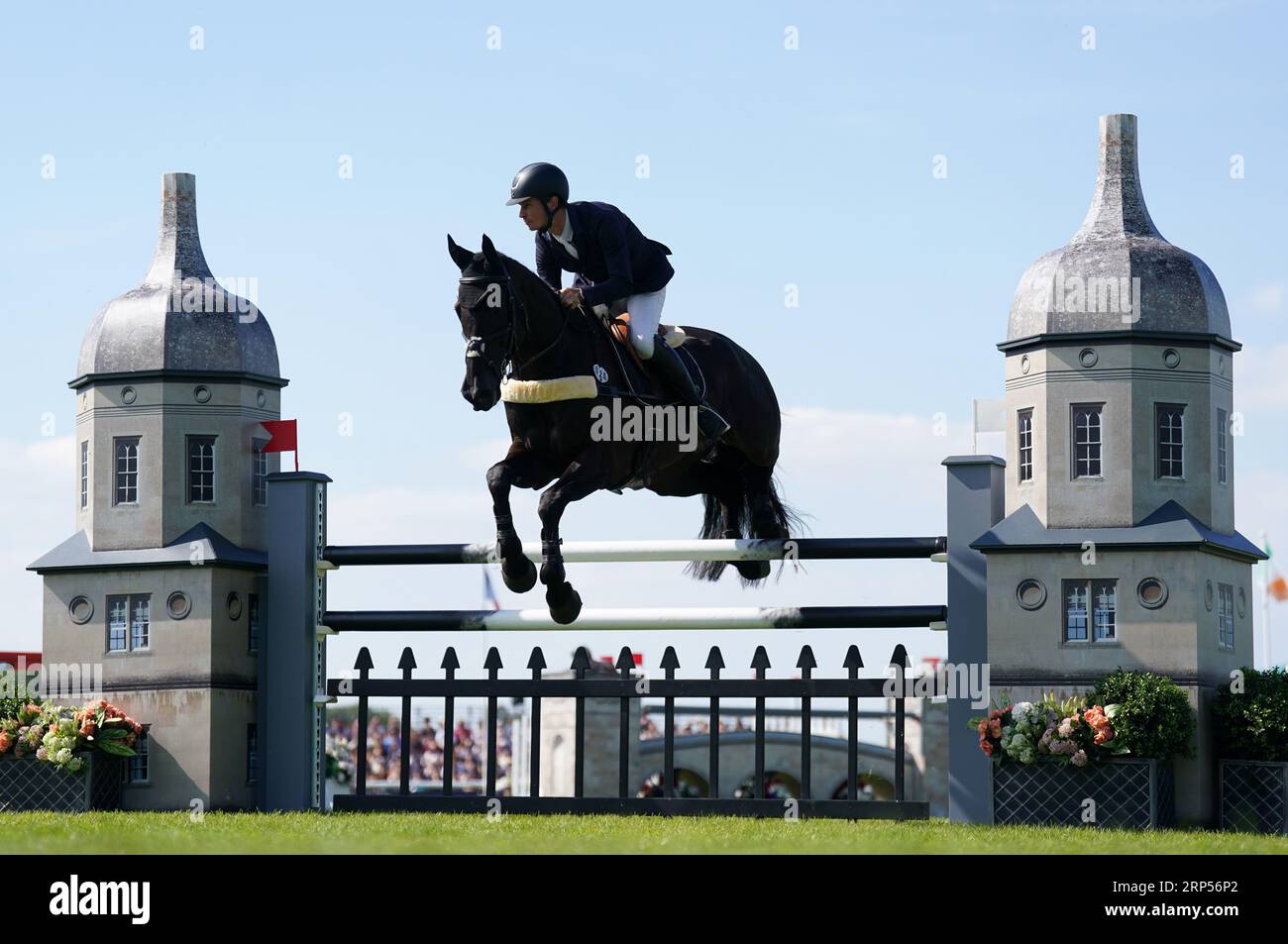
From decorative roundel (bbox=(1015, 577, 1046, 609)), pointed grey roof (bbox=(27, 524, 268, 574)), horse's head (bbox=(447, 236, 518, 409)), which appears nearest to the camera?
horse's head (bbox=(447, 236, 518, 409))

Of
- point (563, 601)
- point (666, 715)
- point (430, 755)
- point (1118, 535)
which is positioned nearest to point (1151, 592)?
point (1118, 535)

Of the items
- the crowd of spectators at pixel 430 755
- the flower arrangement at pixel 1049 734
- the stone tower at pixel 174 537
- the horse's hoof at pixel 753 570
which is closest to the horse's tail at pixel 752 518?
the horse's hoof at pixel 753 570

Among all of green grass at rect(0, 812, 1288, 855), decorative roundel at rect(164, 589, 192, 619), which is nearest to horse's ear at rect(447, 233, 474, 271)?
green grass at rect(0, 812, 1288, 855)

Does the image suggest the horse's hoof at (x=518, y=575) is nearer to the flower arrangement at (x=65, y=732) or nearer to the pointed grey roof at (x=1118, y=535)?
the pointed grey roof at (x=1118, y=535)

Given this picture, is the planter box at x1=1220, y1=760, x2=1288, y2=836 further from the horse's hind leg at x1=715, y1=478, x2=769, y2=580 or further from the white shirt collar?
the white shirt collar

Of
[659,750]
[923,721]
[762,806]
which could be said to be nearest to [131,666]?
[762,806]

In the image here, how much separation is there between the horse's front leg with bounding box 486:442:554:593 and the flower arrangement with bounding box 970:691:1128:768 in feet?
13.0

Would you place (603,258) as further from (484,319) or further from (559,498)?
(559,498)

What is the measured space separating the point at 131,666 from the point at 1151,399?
9245 mm

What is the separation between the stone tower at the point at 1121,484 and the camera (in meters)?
13.8

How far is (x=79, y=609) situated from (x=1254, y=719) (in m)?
10.3

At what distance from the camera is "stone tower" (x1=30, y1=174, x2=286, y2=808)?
1570 cm

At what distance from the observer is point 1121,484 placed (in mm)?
14102
